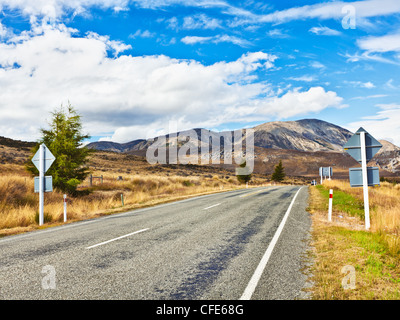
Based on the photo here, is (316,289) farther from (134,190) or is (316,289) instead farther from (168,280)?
(134,190)

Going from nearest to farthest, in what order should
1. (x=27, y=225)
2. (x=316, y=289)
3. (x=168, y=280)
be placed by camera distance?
(x=316, y=289), (x=168, y=280), (x=27, y=225)

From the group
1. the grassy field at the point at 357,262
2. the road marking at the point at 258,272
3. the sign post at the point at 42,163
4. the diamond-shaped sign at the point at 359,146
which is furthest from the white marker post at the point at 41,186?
the diamond-shaped sign at the point at 359,146

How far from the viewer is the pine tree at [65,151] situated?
16391 mm

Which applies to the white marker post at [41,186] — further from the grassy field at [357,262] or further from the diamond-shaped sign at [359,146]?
the diamond-shaped sign at [359,146]

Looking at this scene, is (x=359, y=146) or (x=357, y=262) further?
(x=359, y=146)

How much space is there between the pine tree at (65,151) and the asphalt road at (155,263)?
29.5ft

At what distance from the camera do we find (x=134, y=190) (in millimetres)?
23609

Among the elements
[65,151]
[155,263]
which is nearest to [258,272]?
[155,263]

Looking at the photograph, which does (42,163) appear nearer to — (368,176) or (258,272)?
(258,272)

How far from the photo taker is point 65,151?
1670cm

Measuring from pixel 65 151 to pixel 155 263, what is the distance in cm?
1418
